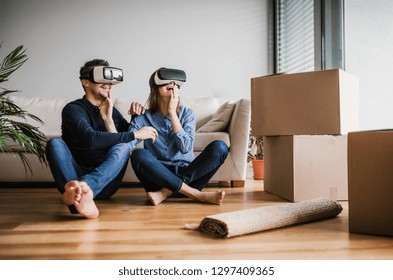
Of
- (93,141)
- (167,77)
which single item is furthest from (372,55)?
(93,141)

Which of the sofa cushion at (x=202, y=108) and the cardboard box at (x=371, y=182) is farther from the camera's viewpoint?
the sofa cushion at (x=202, y=108)

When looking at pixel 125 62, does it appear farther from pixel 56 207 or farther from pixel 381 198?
pixel 381 198

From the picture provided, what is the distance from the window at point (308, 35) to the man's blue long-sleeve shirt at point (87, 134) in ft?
5.01

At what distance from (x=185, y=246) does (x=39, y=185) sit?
203 cm

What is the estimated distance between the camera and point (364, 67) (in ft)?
8.18

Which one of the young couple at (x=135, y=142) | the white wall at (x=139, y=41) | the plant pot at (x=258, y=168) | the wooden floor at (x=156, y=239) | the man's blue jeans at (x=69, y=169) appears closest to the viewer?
the wooden floor at (x=156, y=239)

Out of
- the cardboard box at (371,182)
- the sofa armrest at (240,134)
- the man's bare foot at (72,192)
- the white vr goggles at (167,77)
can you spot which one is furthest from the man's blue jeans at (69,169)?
the sofa armrest at (240,134)

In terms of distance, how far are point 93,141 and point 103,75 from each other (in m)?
0.30

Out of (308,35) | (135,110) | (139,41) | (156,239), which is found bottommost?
(156,239)

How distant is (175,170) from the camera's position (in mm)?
2027

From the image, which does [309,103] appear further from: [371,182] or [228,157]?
[228,157]

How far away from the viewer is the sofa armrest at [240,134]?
8.70 ft

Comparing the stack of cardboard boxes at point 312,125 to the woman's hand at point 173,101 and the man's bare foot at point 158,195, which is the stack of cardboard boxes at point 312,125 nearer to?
the woman's hand at point 173,101

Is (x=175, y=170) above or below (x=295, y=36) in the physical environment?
below
